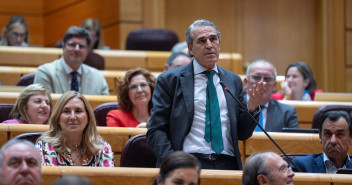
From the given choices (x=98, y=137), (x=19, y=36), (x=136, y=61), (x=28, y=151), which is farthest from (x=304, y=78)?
(x=28, y=151)

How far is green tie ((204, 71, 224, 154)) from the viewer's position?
7.36 ft

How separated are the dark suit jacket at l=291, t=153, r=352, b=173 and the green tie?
1.75ft

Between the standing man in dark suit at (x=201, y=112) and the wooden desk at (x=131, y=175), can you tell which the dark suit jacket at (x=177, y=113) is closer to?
the standing man in dark suit at (x=201, y=112)

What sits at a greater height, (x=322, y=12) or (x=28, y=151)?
(x=322, y=12)

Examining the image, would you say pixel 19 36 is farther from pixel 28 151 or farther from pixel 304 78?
pixel 28 151

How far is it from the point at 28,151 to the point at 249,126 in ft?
2.66

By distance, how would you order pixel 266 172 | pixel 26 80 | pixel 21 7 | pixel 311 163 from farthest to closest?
pixel 21 7, pixel 26 80, pixel 311 163, pixel 266 172

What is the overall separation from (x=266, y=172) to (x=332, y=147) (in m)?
0.74

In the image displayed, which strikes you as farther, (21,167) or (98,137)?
(98,137)

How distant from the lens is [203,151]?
7.39ft

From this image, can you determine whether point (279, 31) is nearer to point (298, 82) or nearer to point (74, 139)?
point (298, 82)

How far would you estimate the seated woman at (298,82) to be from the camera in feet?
13.1

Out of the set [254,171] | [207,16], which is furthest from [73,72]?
[207,16]

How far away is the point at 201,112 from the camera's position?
2.29 m
